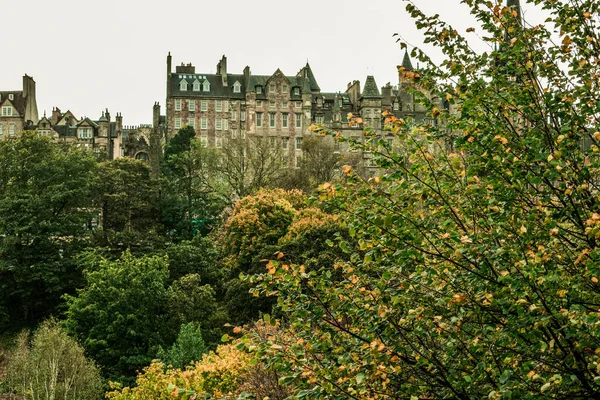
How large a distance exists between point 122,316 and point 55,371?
24.8 feet

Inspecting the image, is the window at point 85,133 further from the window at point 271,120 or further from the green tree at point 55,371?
the green tree at point 55,371

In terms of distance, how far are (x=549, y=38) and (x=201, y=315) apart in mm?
31327

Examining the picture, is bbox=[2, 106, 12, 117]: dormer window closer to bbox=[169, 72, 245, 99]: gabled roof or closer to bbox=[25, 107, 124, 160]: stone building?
bbox=[25, 107, 124, 160]: stone building

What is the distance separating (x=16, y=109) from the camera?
105 metres

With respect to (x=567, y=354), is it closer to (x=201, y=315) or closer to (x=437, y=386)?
(x=437, y=386)

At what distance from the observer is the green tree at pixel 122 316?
125 ft

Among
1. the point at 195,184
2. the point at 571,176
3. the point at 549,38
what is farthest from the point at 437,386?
the point at 195,184

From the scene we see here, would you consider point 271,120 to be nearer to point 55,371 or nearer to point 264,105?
point 264,105

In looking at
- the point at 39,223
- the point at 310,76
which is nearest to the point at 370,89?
the point at 310,76

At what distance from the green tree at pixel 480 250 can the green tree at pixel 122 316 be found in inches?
1149

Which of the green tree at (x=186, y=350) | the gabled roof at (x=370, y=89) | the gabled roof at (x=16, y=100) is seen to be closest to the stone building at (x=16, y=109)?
the gabled roof at (x=16, y=100)

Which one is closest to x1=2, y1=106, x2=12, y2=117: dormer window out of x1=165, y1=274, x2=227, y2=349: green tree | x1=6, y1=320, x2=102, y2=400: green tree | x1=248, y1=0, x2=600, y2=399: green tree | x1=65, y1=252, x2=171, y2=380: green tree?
x1=65, y1=252, x2=171, y2=380: green tree

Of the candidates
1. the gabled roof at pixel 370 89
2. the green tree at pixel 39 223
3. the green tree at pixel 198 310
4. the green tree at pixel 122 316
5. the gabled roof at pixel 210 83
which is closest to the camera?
the green tree at pixel 122 316

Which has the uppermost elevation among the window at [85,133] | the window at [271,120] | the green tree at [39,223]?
the window at [271,120]
